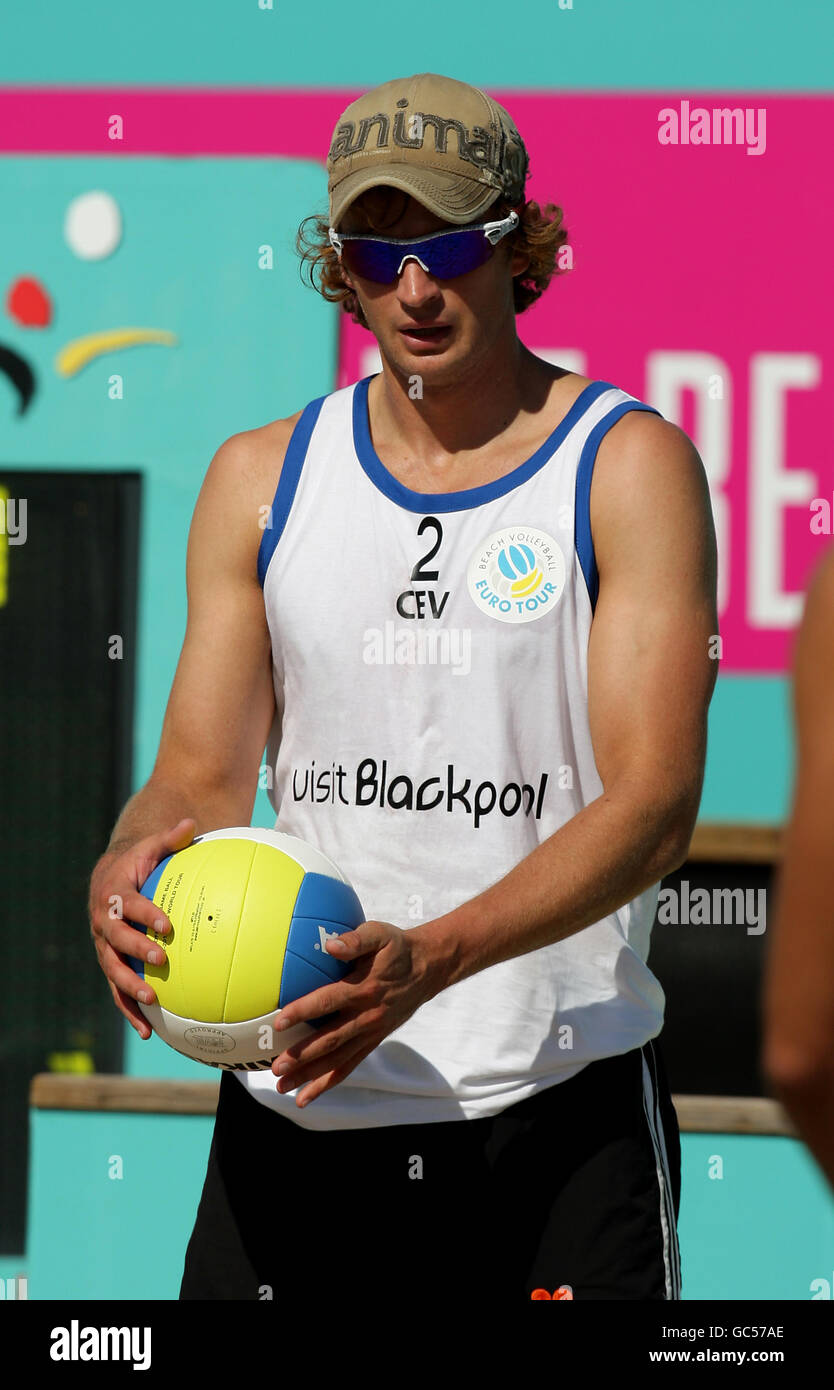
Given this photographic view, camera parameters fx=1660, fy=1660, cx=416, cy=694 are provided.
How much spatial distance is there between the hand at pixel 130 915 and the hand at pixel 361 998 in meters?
0.23

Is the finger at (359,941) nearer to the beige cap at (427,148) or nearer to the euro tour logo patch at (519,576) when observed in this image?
the euro tour logo patch at (519,576)

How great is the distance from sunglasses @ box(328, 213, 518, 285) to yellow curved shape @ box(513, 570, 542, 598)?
0.49 m

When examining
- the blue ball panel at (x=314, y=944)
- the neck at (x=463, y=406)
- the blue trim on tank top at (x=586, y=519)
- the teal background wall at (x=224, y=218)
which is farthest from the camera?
the teal background wall at (x=224, y=218)

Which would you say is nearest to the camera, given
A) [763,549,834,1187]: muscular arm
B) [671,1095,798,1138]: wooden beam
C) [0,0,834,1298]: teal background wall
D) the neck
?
[763,549,834,1187]: muscular arm

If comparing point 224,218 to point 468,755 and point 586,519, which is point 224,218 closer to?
point 586,519

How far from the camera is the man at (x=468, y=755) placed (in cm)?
244

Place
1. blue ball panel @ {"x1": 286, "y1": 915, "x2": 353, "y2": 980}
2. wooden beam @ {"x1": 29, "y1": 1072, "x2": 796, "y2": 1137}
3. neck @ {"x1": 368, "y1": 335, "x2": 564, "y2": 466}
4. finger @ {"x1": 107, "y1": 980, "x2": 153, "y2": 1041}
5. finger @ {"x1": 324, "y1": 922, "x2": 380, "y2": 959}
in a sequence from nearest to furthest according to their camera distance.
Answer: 1. finger @ {"x1": 324, "y1": 922, "x2": 380, "y2": 959}
2. blue ball panel @ {"x1": 286, "y1": 915, "x2": 353, "y2": 980}
3. finger @ {"x1": 107, "y1": 980, "x2": 153, "y2": 1041}
4. neck @ {"x1": 368, "y1": 335, "x2": 564, "y2": 466}
5. wooden beam @ {"x1": 29, "y1": 1072, "x2": 796, "y2": 1137}

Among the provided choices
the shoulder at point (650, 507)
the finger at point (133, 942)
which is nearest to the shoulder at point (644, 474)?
the shoulder at point (650, 507)

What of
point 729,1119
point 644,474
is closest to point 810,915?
point 644,474

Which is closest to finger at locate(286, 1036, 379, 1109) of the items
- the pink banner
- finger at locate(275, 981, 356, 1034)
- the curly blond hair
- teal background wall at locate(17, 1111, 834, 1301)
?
finger at locate(275, 981, 356, 1034)

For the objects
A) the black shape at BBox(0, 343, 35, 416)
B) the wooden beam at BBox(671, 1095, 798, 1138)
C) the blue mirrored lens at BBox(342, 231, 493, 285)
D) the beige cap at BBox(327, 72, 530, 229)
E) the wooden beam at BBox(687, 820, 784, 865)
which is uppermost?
the black shape at BBox(0, 343, 35, 416)

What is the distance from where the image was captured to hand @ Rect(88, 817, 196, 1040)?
2301 millimetres

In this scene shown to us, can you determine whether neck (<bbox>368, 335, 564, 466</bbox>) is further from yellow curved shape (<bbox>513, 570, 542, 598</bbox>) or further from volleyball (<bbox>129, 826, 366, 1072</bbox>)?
volleyball (<bbox>129, 826, 366, 1072</bbox>)

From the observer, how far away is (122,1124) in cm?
449
